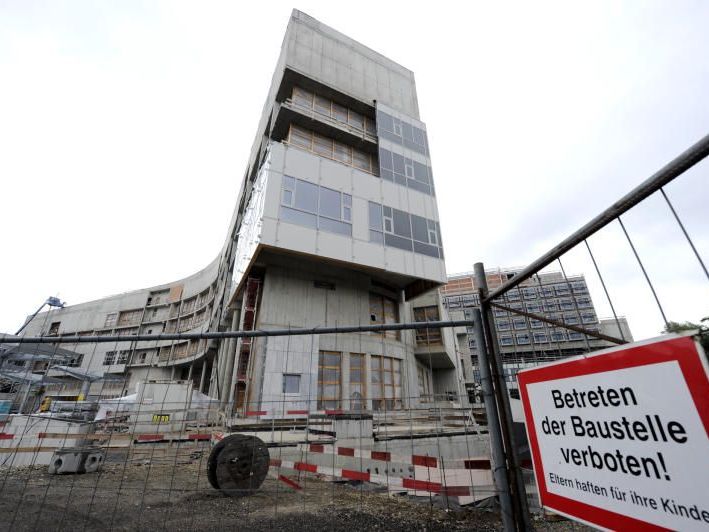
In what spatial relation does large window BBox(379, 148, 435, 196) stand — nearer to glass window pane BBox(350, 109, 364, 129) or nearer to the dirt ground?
glass window pane BBox(350, 109, 364, 129)

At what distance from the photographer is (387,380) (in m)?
17.5

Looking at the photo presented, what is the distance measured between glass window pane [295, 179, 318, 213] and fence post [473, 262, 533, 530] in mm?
14589

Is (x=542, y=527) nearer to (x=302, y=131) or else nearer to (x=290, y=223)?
(x=290, y=223)

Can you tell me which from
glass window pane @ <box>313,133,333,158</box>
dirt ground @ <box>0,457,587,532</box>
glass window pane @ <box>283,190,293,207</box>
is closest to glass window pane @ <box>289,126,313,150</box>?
glass window pane @ <box>313,133,333,158</box>

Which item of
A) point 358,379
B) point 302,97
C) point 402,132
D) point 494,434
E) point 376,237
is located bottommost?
point 494,434

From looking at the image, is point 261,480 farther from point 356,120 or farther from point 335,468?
point 356,120

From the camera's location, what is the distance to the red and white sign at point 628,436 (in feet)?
4.21

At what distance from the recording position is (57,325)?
2231 inches

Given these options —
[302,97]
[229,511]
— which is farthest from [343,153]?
[229,511]

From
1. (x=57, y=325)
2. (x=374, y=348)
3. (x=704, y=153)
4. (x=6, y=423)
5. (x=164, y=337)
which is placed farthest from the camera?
(x=57, y=325)

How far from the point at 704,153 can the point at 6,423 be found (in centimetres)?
1717

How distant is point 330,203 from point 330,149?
5.03 metres

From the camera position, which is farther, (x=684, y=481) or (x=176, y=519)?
(x=176, y=519)

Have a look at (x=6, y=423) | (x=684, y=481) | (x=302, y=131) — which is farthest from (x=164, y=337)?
(x=302, y=131)
